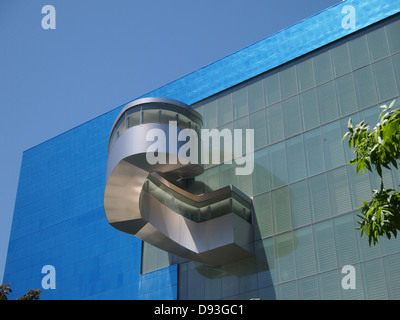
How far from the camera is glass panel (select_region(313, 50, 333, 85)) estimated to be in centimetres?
3169

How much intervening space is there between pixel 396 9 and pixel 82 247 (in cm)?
2353

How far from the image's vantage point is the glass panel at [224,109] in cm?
3488

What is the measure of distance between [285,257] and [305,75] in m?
10.2

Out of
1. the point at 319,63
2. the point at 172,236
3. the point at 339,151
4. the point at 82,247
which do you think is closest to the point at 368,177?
the point at 339,151

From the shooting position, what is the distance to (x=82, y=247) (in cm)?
3859

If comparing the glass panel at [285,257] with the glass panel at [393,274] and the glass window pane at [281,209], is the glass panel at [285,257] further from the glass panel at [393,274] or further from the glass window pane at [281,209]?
the glass panel at [393,274]

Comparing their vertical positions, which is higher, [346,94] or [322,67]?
[322,67]

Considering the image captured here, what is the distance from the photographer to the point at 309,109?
31.5 m

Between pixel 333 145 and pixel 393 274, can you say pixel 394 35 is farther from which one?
pixel 393 274

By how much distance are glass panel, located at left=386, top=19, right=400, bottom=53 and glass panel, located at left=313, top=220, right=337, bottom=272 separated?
938cm

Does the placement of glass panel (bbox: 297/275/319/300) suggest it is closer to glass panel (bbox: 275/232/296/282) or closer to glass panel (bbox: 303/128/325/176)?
glass panel (bbox: 275/232/296/282)

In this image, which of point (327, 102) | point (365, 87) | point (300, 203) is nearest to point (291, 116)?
point (327, 102)

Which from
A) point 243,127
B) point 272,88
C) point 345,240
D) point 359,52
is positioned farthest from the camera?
point 243,127
